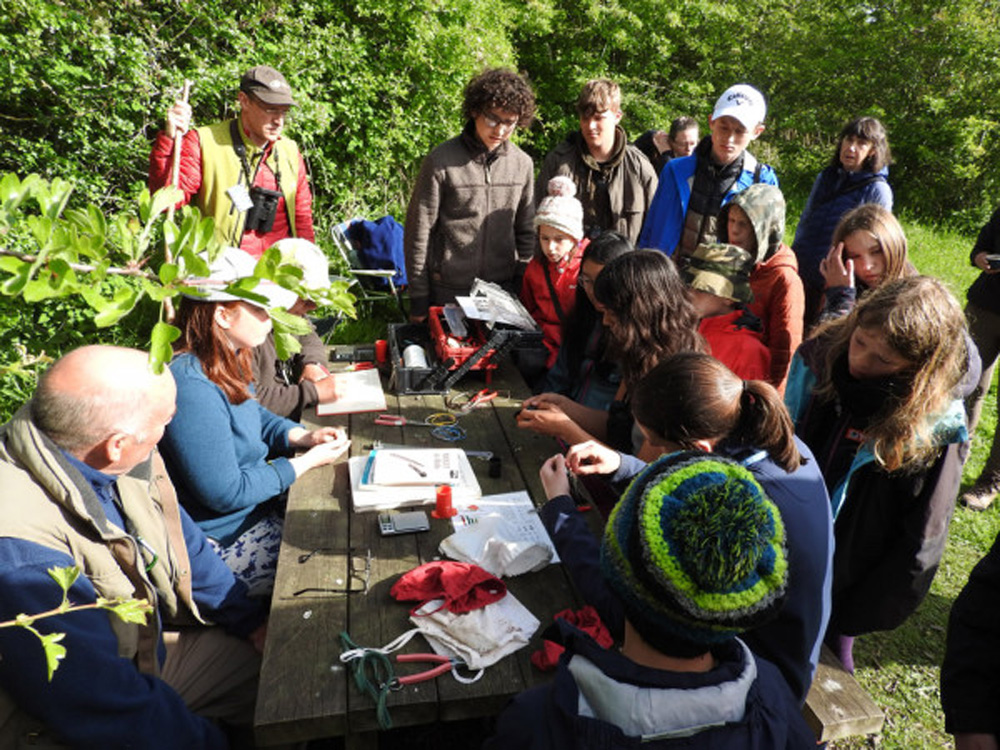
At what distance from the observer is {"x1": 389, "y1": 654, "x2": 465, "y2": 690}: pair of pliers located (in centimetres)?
173

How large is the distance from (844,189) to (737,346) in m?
2.58

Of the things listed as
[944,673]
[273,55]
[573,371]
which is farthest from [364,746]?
[273,55]

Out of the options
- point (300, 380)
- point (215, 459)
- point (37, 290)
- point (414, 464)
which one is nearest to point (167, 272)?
point (37, 290)

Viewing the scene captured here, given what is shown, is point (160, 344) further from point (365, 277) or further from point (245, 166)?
point (365, 277)

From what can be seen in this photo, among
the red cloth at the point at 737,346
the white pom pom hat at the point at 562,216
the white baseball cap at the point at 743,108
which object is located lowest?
the red cloth at the point at 737,346

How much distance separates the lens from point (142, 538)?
1.97 meters

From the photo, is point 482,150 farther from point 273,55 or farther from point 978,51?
point 978,51

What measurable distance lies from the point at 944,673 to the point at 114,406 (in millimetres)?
2280

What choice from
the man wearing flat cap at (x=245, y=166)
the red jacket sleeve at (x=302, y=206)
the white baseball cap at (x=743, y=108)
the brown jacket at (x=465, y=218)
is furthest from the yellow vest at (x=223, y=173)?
the white baseball cap at (x=743, y=108)

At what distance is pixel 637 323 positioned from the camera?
269 centimetres

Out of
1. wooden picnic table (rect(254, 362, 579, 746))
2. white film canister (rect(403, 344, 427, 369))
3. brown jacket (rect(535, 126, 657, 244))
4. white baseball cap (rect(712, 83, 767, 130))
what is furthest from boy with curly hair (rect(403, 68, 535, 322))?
wooden picnic table (rect(254, 362, 579, 746))

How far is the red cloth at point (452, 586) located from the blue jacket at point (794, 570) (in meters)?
0.27

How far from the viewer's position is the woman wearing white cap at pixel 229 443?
7.65 feet

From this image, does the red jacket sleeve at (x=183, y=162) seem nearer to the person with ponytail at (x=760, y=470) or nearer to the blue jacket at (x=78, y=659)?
the blue jacket at (x=78, y=659)
